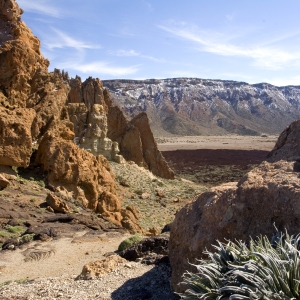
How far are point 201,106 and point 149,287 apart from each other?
165 meters

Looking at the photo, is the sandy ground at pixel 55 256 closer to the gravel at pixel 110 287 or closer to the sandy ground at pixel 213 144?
the gravel at pixel 110 287

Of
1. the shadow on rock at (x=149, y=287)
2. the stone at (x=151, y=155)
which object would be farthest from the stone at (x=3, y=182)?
the stone at (x=151, y=155)

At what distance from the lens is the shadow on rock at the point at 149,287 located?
497cm

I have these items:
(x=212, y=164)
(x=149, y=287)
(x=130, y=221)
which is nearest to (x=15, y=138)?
(x=130, y=221)

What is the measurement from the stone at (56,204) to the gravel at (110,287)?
6722mm

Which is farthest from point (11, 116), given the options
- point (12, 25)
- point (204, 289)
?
point (204, 289)

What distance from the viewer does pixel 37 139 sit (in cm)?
1580

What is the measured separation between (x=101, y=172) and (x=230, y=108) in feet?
552

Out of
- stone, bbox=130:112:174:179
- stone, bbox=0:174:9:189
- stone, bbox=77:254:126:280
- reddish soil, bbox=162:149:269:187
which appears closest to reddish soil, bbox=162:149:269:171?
reddish soil, bbox=162:149:269:187

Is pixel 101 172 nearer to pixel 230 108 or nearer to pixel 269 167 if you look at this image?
pixel 269 167

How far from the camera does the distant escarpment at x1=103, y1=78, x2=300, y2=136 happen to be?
148 m

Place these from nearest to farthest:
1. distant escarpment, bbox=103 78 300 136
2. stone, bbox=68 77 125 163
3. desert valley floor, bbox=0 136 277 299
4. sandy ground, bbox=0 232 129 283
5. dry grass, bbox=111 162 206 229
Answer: desert valley floor, bbox=0 136 277 299 → sandy ground, bbox=0 232 129 283 → dry grass, bbox=111 162 206 229 → stone, bbox=68 77 125 163 → distant escarpment, bbox=103 78 300 136

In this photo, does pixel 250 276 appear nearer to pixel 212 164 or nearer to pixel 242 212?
pixel 242 212

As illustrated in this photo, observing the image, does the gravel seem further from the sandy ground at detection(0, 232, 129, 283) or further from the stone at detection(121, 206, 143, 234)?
the stone at detection(121, 206, 143, 234)
